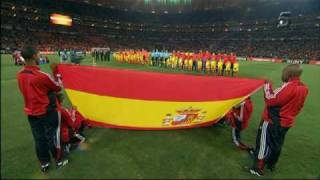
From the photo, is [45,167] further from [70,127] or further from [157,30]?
[157,30]

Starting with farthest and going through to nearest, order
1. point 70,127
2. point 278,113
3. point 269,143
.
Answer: point 70,127 → point 269,143 → point 278,113

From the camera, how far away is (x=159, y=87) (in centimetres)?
600

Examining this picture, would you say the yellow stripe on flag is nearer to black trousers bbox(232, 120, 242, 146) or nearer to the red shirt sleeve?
black trousers bbox(232, 120, 242, 146)

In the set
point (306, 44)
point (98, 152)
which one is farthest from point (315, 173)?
point (306, 44)

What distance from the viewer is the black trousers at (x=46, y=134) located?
164 inches

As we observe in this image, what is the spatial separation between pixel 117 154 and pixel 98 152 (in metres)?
0.39

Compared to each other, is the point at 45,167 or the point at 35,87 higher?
the point at 35,87

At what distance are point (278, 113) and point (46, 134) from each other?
3819 mm

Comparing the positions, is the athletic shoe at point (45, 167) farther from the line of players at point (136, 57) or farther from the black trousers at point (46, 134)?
the line of players at point (136, 57)

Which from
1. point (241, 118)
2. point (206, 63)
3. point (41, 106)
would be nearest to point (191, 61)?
point (206, 63)

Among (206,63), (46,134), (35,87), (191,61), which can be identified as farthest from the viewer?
(191,61)

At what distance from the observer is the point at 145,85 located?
5.97 meters

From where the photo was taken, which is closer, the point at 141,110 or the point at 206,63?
the point at 141,110

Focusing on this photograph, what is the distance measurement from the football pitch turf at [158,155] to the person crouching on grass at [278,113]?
1.03 feet
